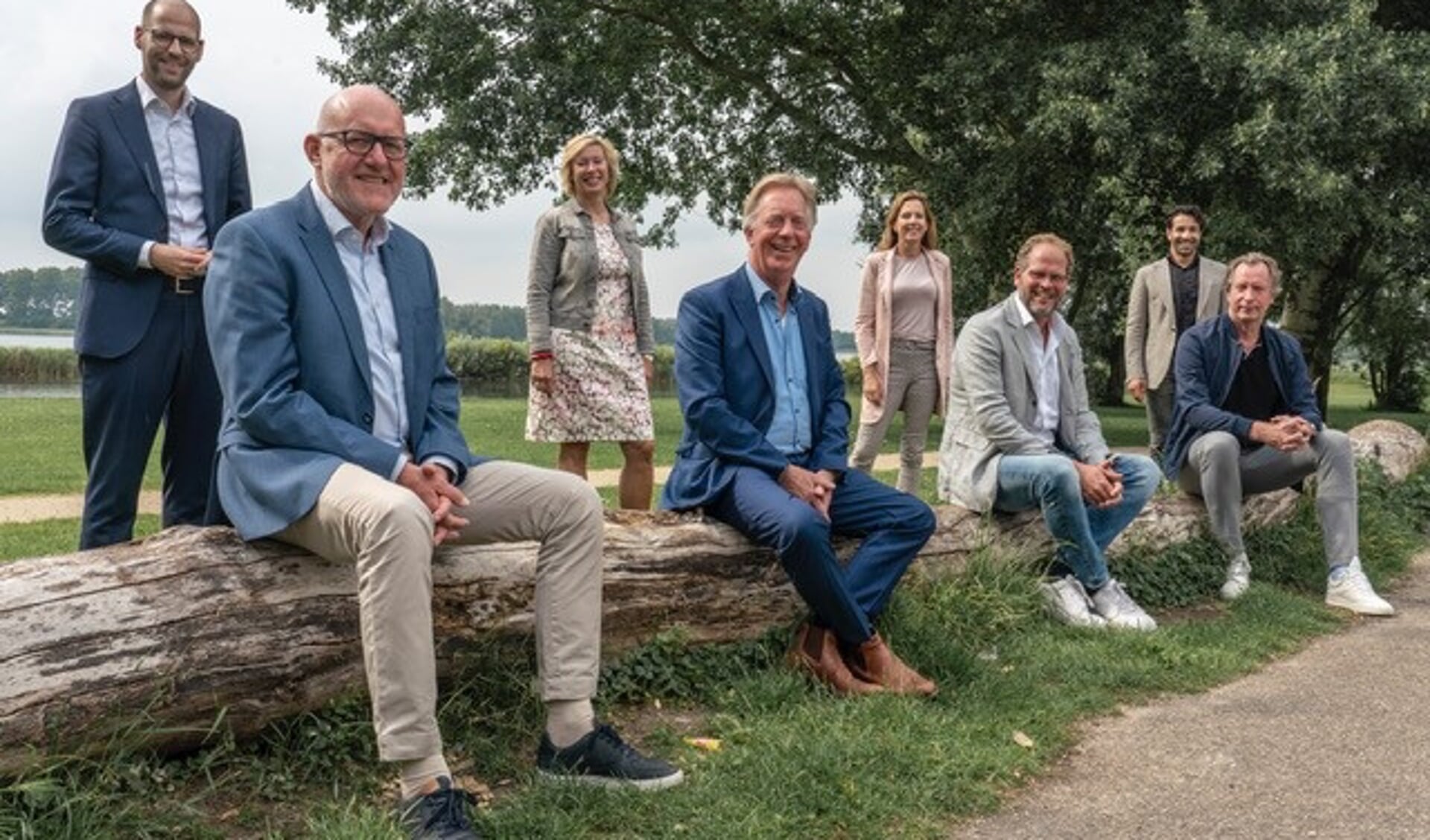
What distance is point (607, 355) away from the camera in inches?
268

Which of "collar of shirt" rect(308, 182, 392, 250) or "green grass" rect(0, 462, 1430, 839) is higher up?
"collar of shirt" rect(308, 182, 392, 250)

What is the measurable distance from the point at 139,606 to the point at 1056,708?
2.95 meters

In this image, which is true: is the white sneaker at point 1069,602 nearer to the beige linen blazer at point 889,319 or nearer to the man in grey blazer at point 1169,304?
the beige linen blazer at point 889,319

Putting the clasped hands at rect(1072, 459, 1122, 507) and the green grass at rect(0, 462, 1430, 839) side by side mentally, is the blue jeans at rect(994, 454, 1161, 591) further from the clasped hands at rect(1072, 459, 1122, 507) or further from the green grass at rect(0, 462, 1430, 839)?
the green grass at rect(0, 462, 1430, 839)

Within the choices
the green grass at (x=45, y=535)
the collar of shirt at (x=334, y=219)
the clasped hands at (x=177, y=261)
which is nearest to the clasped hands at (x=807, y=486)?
the collar of shirt at (x=334, y=219)

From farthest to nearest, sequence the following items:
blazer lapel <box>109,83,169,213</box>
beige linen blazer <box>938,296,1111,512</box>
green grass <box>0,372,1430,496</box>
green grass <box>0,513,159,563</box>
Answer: green grass <box>0,372,1430,496</box>
green grass <box>0,513,159,563</box>
beige linen blazer <box>938,296,1111,512</box>
blazer lapel <box>109,83,169,213</box>

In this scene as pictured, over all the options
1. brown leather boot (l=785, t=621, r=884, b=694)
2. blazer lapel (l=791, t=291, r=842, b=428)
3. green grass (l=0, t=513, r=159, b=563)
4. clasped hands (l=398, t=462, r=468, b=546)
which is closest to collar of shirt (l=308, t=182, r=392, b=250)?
clasped hands (l=398, t=462, r=468, b=546)

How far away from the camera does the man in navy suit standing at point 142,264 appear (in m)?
4.42

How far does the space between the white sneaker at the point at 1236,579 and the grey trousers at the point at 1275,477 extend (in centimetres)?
5

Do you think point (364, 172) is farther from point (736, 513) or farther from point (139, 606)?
point (736, 513)

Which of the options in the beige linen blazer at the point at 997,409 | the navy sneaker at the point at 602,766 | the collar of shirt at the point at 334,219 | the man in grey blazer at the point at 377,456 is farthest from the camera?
the beige linen blazer at the point at 997,409

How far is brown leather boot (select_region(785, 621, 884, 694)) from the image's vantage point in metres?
4.68

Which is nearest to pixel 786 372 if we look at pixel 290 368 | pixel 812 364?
pixel 812 364

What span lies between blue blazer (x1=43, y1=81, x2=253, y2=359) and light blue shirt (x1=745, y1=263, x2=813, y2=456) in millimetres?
1978
